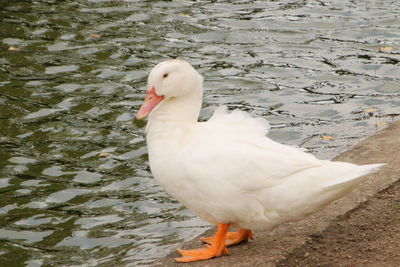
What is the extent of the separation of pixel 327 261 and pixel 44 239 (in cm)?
237

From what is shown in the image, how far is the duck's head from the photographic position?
5.11 meters

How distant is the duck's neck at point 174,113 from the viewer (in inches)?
203

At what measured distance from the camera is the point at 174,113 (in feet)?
17.0

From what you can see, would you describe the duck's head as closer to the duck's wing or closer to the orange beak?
the orange beak

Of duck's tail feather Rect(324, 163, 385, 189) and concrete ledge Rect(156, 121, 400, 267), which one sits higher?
duck's tail feather Rect(324, 163, 385, 189)

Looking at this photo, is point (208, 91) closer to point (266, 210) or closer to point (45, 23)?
point (45, 23)

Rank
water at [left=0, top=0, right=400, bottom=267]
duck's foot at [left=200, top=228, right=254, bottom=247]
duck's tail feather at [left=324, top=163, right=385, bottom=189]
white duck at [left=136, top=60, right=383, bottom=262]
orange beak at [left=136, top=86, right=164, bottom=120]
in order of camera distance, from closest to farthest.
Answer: duck's tail feather at [left=324, top=163, right=385, bottom=189] → white duck at [left=136, top=60, right=383, bottom=262] → orange beak at [left=136, top=86, right=164, bottom=120] → duck's foot at [left=200, top=228, right=254, bottom=247] → water at [left=0, top=0, right=400, bottom=267]

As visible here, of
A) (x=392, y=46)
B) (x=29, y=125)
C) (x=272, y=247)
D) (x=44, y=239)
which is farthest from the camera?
(x=392, y=46)

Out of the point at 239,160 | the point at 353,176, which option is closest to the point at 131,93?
the point at 239,160

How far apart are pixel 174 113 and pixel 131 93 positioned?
4031 millimetres

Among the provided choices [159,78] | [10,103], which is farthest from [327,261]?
[10,103]

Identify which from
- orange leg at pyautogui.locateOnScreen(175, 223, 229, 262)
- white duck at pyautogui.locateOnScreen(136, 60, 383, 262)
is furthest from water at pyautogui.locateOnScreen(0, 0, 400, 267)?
white duck at pyautogui.locateOnScreen(136, 60, 383, 262)

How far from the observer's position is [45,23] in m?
11.3

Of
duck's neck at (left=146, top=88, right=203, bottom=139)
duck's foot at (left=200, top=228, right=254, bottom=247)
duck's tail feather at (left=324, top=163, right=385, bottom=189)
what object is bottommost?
duck's foot at (left=200, top=228, right=254, bottom=247)
